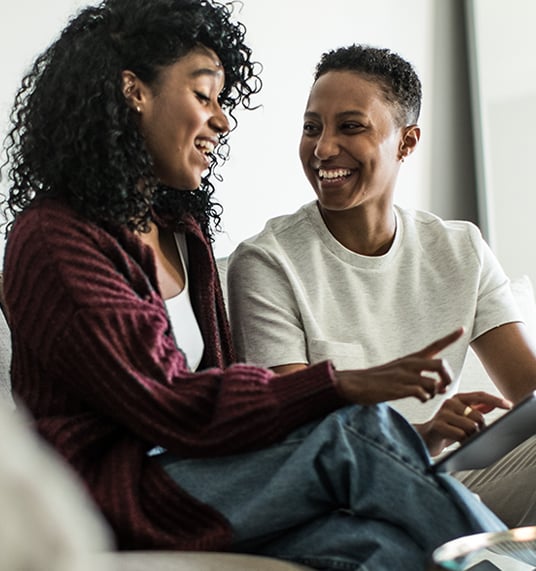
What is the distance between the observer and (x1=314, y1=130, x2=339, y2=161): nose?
2029mm

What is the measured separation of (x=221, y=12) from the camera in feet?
5.80

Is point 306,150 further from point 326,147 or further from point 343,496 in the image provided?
point 343,496

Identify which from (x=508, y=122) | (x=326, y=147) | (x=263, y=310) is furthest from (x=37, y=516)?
(x=508, y=122)

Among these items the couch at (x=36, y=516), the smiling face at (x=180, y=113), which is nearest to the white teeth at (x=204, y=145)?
the smiling face at (x=180, y=113)

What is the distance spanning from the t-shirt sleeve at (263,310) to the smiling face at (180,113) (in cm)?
29

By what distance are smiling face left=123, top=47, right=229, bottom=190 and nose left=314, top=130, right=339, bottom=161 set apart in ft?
1.10

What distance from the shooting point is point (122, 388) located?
1421 mm

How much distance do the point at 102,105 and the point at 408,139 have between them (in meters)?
0.75

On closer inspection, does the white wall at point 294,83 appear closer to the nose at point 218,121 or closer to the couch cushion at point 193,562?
the nose at point 218,121

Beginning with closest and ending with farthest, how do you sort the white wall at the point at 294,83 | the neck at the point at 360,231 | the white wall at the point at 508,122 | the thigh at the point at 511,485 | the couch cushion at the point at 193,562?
the couch cushion at the point at 193,562
the thigh at the point at 511,485
the neck at the point at 360,231
the white wall at the point at 294,83
the white wall at the point at 508,122

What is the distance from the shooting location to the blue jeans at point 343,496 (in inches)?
52.2

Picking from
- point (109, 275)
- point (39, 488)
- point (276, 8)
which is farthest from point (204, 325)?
point (276, 8)

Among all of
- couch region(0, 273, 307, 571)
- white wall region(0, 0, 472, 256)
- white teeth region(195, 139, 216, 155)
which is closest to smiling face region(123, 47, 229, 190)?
white teeth region(195, 139, 216, 155)

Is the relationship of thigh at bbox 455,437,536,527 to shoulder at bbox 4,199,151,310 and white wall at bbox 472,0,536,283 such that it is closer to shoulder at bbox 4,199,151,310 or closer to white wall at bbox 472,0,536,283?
shoulder at bbox 4,199,151,310
